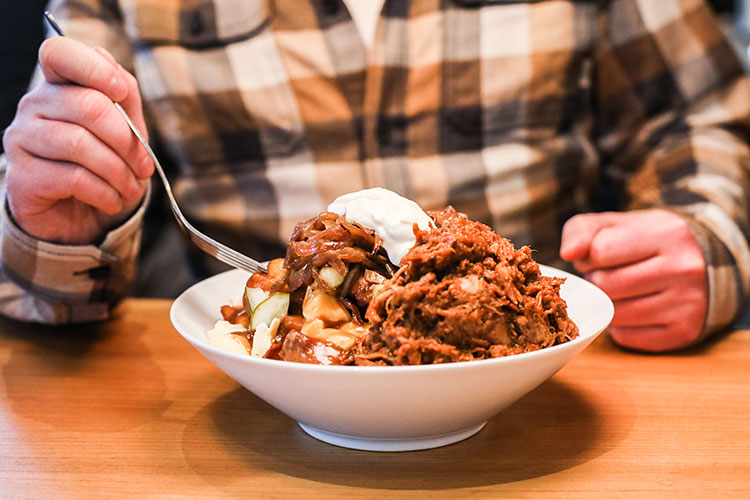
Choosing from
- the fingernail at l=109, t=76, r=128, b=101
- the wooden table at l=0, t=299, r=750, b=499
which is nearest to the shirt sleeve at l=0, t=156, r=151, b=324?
the wooden table at l=0, t=299, r=750, b=499

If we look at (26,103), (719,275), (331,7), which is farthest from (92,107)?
(719,275)

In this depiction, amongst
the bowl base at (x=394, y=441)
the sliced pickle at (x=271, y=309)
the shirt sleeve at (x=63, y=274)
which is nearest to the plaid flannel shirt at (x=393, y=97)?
the shirt sleeve at (x=63, y=274)

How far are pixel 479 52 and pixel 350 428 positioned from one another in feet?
3.92

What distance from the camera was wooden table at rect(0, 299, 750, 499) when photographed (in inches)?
30.0

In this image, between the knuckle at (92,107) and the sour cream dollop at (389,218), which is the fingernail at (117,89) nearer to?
the knuckle at (92,107)

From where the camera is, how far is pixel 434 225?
0.92 metres

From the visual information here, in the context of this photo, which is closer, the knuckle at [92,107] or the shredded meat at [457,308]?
the shredded meat at [457,308]

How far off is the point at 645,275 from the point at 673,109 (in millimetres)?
774

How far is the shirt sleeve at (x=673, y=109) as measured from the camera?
1551mm

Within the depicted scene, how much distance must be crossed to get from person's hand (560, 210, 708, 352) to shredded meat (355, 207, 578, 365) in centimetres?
38

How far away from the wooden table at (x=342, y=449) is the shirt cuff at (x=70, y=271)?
138 mm

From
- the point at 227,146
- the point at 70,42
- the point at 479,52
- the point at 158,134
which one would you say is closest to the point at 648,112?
the point at 479,52

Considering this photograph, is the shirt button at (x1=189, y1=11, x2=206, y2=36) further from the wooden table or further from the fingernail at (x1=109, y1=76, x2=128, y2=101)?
the wooden table

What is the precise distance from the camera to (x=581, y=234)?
3.96 ft
